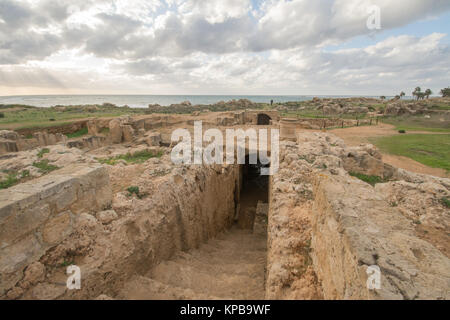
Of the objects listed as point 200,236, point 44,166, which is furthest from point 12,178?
point 200,236

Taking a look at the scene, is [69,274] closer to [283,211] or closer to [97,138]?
[283,211]

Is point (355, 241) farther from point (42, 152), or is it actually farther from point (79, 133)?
point (79, 133)

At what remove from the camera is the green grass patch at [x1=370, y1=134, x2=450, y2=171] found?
38.7 ft

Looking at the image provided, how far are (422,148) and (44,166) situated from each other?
1990 centimetres

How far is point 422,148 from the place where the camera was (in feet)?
45.7

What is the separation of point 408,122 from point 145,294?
117ft

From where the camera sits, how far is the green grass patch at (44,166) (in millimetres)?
5609

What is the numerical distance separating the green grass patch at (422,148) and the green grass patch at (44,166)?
54.7 ft

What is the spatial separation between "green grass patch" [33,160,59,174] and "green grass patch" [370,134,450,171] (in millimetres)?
16670

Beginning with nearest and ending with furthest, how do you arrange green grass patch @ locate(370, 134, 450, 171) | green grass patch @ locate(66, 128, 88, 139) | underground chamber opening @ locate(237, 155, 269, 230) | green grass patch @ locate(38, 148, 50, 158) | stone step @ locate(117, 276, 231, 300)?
stone step @ locate(117, 276, 231, 300)
green grass patch @ locate(38, 148, 50, 158)
underground chamber opening @ locate(237, 155, 269, 230)
green grass patch @ locate(370, 134, 450, 171)
green grass patch @ locate(66, 128, 88, 139)

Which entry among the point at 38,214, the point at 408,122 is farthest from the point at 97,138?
the point at 408,122

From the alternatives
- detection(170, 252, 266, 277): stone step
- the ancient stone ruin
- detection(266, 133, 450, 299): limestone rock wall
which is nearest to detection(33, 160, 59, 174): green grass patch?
the ancient stone ruin

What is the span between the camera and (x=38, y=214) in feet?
11.6

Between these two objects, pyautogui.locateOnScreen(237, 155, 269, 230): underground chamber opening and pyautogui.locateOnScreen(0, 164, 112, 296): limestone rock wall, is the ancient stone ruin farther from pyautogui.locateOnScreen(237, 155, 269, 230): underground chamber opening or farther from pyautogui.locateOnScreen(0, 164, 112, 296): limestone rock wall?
pyautogui.locateOnScreen(237, 155, 269, 230): underground chamber opening
